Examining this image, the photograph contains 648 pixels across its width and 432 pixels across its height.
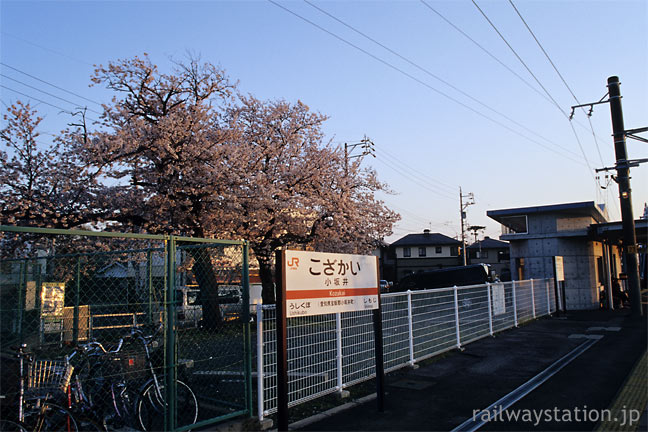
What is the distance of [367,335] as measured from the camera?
7555mm

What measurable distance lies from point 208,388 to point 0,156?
520 inches

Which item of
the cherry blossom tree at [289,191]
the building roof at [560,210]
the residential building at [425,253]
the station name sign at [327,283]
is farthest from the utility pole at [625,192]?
the residential building at [425,253]

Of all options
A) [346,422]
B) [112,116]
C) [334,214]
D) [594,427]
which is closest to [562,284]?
[334,214]

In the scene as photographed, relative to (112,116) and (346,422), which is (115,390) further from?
(112,116)

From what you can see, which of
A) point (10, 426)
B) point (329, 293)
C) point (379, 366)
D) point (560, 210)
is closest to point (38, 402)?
point (10, 426)

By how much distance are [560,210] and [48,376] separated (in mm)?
19982

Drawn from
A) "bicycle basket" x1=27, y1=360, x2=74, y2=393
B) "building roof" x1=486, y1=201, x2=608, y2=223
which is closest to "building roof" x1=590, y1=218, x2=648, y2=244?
"building roof" x1=486, y1=201, x2=608, y2=223

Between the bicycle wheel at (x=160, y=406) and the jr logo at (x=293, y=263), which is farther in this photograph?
the jr logo at (x=293, y=263)

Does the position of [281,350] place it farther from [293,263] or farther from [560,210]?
[560,210]

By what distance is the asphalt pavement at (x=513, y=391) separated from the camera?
17.6ft

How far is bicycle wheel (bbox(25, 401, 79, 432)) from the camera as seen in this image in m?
4.18

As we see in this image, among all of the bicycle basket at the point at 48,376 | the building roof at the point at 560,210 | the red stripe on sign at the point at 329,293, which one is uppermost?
the building roof at the point at 560,210

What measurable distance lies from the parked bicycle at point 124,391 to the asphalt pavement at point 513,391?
4.54 feet

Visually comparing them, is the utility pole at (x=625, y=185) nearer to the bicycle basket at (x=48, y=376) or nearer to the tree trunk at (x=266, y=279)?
the tree trunk at (x=266, y=279)
